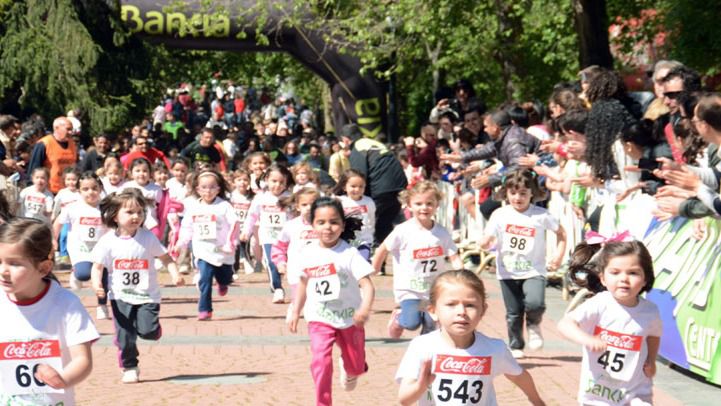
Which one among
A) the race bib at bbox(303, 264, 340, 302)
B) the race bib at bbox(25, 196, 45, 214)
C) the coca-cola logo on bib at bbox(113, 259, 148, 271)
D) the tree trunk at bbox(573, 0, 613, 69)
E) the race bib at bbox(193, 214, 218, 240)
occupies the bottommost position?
the race bib at bbox(303, 264, 340, 302)

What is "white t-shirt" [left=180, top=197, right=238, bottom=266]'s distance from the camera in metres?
13.8

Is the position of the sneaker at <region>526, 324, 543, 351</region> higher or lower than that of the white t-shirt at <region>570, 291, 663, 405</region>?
lower

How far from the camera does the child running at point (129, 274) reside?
33.6 ft

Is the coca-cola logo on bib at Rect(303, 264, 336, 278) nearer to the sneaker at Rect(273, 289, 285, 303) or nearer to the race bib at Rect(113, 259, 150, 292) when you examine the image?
the race bib at Rect(113, 259, 150, 292)

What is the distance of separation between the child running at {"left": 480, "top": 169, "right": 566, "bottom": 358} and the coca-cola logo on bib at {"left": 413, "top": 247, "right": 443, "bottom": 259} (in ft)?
1.15

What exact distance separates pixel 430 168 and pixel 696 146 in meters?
11.7

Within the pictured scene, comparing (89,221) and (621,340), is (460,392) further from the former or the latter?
(89,221)

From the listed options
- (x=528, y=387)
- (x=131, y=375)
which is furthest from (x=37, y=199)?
(x=528, y=387)

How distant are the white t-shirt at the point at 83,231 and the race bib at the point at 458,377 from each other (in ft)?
27.5

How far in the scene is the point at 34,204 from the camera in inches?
684

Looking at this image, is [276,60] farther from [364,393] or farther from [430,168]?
[364,393]

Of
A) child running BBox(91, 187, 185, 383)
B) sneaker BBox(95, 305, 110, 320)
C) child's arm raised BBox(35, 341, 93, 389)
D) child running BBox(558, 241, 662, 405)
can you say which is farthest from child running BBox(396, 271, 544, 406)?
sneaker BBox(95, 305, 110, 320)

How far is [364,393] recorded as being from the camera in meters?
9.58

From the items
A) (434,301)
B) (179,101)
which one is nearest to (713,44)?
(434,301)
